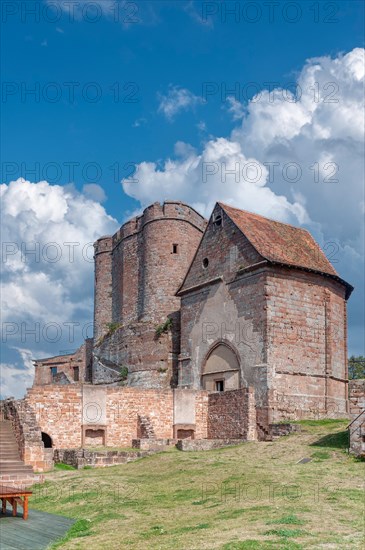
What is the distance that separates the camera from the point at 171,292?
41625mm

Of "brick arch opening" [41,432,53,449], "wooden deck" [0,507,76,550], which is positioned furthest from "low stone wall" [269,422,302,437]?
"wooden deck" [0,507,76,550]

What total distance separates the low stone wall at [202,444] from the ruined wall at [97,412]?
9.65ft

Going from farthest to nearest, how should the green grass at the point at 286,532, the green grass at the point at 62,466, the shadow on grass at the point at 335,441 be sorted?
the green grass at the point at 62,466 → the shadow on grass at the point at 335,441 → the green grass at the point at 286,532

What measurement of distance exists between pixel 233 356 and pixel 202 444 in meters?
6.48

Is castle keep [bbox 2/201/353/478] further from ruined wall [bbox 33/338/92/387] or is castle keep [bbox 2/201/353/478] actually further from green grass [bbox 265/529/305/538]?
green grass [bbox 265/529/305/538]

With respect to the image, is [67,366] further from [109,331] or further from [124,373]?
[124,373]

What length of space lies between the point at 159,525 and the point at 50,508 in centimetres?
458

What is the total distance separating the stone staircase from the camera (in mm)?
20812

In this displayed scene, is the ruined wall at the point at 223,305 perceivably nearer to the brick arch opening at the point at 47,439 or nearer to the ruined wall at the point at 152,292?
the ruined wall at the point at 152,292

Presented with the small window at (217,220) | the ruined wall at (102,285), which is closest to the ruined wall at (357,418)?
the small window at (217,220)

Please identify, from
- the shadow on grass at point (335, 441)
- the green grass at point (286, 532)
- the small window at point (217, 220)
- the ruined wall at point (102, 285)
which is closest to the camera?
the green grass at point (286, 532)

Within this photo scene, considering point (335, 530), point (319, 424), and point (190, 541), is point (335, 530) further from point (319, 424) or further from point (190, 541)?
point (319, 424)

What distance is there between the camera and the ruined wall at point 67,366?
168ft

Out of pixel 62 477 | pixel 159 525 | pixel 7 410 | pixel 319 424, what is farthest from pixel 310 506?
pixel 7 410
